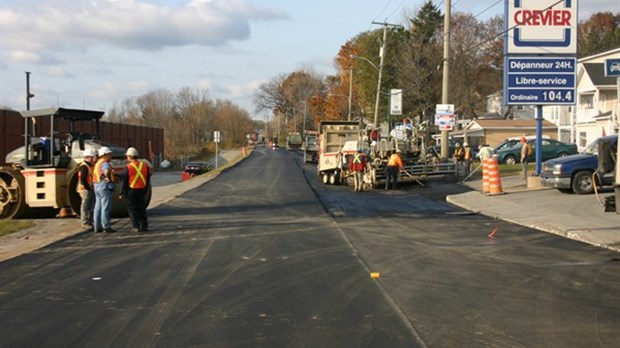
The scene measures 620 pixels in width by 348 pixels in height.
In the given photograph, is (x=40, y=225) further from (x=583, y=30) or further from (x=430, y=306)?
(x=583, y=30)

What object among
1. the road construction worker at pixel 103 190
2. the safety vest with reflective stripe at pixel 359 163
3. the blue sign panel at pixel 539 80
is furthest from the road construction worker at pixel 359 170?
the road construction worker at pixel 103 190

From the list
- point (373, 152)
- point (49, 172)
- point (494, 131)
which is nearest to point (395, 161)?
point (373, 152)

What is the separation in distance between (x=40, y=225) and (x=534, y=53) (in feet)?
57.6

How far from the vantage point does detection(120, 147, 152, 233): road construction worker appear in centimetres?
1364

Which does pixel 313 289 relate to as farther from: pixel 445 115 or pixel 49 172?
pixel 445 115

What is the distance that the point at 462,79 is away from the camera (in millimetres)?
71312

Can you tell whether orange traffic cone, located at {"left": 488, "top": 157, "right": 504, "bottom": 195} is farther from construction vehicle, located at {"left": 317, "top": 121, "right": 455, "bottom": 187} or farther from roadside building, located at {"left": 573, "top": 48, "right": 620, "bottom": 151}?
roadside building, located at {"left": 573, "top": 48, "right": 620, "bottom": 151}

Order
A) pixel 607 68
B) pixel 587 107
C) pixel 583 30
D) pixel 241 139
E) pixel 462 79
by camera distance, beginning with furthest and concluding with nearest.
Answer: pixel 241 139
pixel 583 30
pixel 462 79
pixel 587 107
pixel 607 68

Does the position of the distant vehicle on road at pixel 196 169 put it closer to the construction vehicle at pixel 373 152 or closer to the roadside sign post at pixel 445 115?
the construction vehicle at pixel 373 152

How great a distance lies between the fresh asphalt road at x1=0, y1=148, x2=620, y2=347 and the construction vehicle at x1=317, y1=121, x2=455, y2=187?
13.9 m

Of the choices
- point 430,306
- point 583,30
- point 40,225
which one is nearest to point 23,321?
point 430,306

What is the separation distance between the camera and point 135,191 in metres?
13.7

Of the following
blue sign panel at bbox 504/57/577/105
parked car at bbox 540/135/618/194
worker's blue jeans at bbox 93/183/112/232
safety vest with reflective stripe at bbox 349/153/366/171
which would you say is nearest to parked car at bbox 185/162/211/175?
safety vest with reflective stripe at bbox 349/153/366/171

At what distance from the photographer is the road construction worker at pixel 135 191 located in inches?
537
